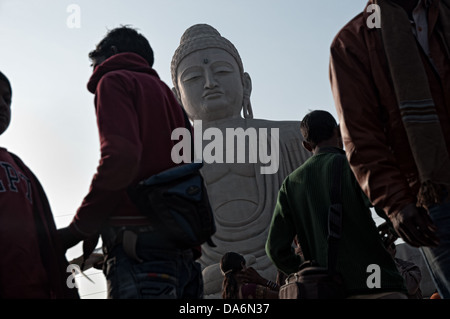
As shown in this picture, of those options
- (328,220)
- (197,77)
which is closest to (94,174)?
(328,220)

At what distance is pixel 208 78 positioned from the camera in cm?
833

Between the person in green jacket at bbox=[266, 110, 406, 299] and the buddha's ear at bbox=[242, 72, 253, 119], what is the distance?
5.84m

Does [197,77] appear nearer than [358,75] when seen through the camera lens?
No

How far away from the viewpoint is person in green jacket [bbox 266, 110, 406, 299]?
2.44 m

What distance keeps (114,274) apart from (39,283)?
289 millimetres

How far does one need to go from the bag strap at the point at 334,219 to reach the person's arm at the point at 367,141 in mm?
369

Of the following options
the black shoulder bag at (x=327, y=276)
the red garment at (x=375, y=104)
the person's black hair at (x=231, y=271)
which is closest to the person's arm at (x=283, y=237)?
the black shoulder bag at (x=327, y=276)

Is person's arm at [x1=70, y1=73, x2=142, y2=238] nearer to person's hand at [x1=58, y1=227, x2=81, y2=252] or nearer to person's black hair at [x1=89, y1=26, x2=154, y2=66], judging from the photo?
person's hand at [x1=58, y1=227, x2=81, y2=252]

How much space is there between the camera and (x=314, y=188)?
2658 mm

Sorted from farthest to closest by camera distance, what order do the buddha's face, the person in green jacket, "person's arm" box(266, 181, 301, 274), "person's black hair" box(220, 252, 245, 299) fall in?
the buddha's face < "person's black hair" box(220, 252, 245, 299) < "person's arm" box(266, 181, 301, 274) < the person in green jacket

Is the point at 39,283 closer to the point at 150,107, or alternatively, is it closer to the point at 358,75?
the point at 150,107

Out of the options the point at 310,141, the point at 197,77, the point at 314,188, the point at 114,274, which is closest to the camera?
the point at 114,274

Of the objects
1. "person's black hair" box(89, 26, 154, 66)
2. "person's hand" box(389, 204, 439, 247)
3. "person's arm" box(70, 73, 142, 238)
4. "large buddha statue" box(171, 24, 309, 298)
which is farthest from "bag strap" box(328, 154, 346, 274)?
"large buddha statue" box(171, 24, 309, 298)

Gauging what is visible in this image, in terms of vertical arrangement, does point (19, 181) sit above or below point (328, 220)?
above
